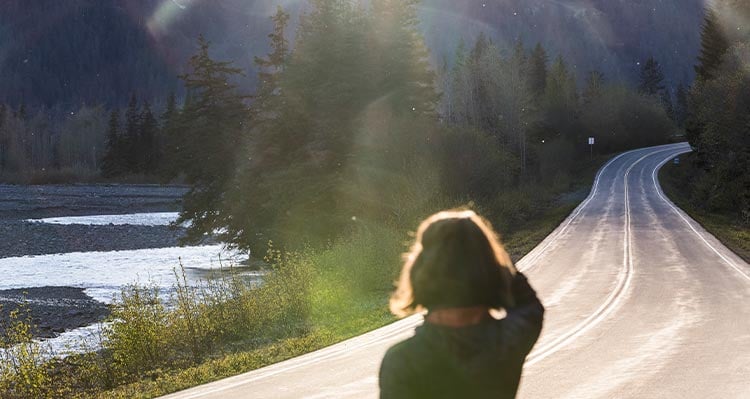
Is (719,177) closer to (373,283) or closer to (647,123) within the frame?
(373,283)

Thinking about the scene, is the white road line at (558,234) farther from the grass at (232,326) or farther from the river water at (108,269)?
the river water at (108,269)

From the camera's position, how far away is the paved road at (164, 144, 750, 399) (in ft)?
35.6

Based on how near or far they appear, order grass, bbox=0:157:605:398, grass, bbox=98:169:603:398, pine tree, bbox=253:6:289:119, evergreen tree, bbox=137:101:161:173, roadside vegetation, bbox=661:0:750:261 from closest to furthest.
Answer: grass, bbox=98:169:603:398
grass, bbox=0:157:605:398
pine tree, bbox=253:6:289:119
roadside vegetation, bbox=661:0:750:261
evergreen tree, bbox=137:101:161:173

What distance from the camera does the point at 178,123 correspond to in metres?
49.5

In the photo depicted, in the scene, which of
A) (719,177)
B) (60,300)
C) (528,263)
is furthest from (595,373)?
(719,177)

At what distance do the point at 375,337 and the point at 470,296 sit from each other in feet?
40.3

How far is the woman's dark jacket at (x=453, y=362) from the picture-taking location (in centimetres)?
314

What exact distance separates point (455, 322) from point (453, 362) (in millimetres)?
156

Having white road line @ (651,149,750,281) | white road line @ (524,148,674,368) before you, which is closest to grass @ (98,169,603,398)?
white road line @ (524,148,674,368)

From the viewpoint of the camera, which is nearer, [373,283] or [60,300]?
[373,283]

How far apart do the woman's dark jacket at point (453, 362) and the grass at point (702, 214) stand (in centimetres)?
2534

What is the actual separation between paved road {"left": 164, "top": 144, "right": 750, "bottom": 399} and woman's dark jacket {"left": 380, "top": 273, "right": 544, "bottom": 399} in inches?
289

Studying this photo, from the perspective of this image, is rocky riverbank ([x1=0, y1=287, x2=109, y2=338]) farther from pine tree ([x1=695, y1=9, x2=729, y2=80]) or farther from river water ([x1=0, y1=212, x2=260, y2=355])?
pine tree ([x1=695, y1=9, x2=729, y2=80])

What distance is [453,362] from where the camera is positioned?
315 cm
